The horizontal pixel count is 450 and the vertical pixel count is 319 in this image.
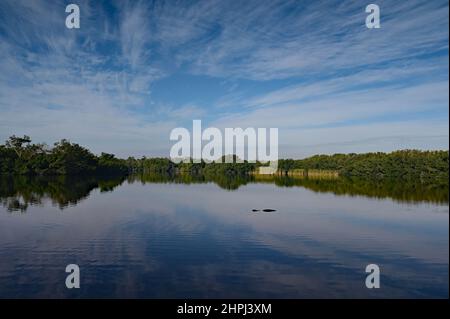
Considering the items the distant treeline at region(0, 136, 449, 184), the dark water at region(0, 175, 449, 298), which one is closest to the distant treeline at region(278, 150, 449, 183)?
the distant treeline at region(0, 136, 449, 184)

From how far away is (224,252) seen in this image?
78.7 ft

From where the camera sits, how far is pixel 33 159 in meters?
127

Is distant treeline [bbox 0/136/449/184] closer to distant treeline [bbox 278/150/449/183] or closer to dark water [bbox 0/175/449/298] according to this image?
distant treeline [bbox 278/150/449/183]

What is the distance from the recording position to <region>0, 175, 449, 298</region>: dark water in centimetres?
1735

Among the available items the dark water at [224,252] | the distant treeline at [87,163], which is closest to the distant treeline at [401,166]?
the distant treeline at [87,163]

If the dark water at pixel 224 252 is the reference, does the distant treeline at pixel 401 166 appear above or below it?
above

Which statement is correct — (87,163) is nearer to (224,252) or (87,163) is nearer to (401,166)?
(401,166)

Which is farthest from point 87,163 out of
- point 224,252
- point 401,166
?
point 224,252

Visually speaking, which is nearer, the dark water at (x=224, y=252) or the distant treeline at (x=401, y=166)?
the dark water at (x=224, y=252)

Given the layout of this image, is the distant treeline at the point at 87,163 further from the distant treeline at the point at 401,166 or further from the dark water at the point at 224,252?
the dark water at the point at 224,252

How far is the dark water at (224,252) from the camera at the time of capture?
56.9 ft
